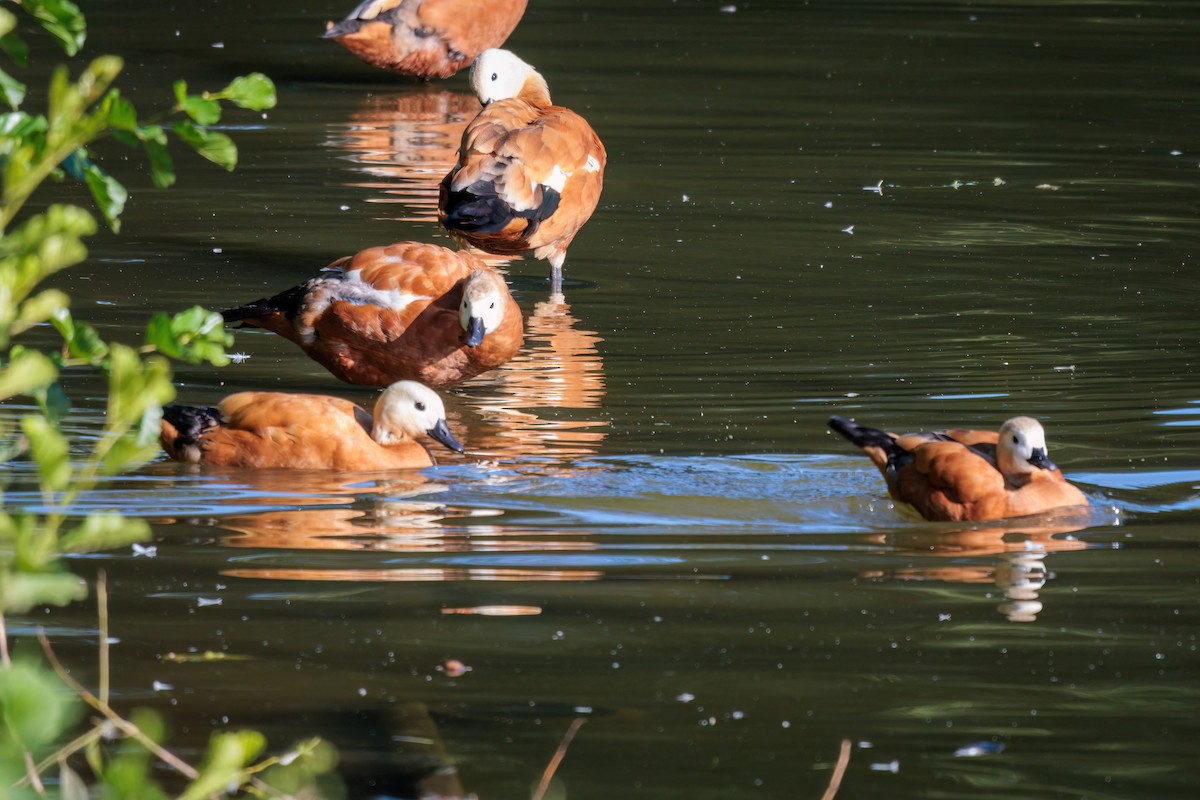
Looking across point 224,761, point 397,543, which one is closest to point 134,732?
point 224,761

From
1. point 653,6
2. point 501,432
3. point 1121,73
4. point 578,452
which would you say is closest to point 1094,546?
point 578,452

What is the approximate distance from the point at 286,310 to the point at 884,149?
20.9ft

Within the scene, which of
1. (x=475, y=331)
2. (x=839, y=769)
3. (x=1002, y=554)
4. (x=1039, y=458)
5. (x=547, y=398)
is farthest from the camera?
(x=547, y=398)

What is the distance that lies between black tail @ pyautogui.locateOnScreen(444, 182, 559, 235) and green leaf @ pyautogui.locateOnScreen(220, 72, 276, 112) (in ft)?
21.2

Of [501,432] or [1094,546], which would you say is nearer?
[1094,546]

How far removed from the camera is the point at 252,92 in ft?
10.3

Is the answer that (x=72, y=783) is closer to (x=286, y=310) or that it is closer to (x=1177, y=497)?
(x=1177, y=497)

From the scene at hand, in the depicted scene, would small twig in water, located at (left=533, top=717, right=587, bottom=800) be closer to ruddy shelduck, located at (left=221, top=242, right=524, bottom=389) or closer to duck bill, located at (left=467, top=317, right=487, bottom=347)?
duck bill, located at (left=467, top=317, right=487, bottom=347)

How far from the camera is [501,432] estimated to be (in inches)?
302

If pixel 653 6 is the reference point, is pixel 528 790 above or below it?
below

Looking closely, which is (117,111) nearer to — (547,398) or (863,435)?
(863,435)

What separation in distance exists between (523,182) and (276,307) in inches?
77.6

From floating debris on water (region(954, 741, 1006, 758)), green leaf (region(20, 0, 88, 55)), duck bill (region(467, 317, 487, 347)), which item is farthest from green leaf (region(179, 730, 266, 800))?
duck bill (region(467, 317, 487, 347))

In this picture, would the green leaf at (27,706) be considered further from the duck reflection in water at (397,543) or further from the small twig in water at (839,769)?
the duck reflection in water at (397,543)
